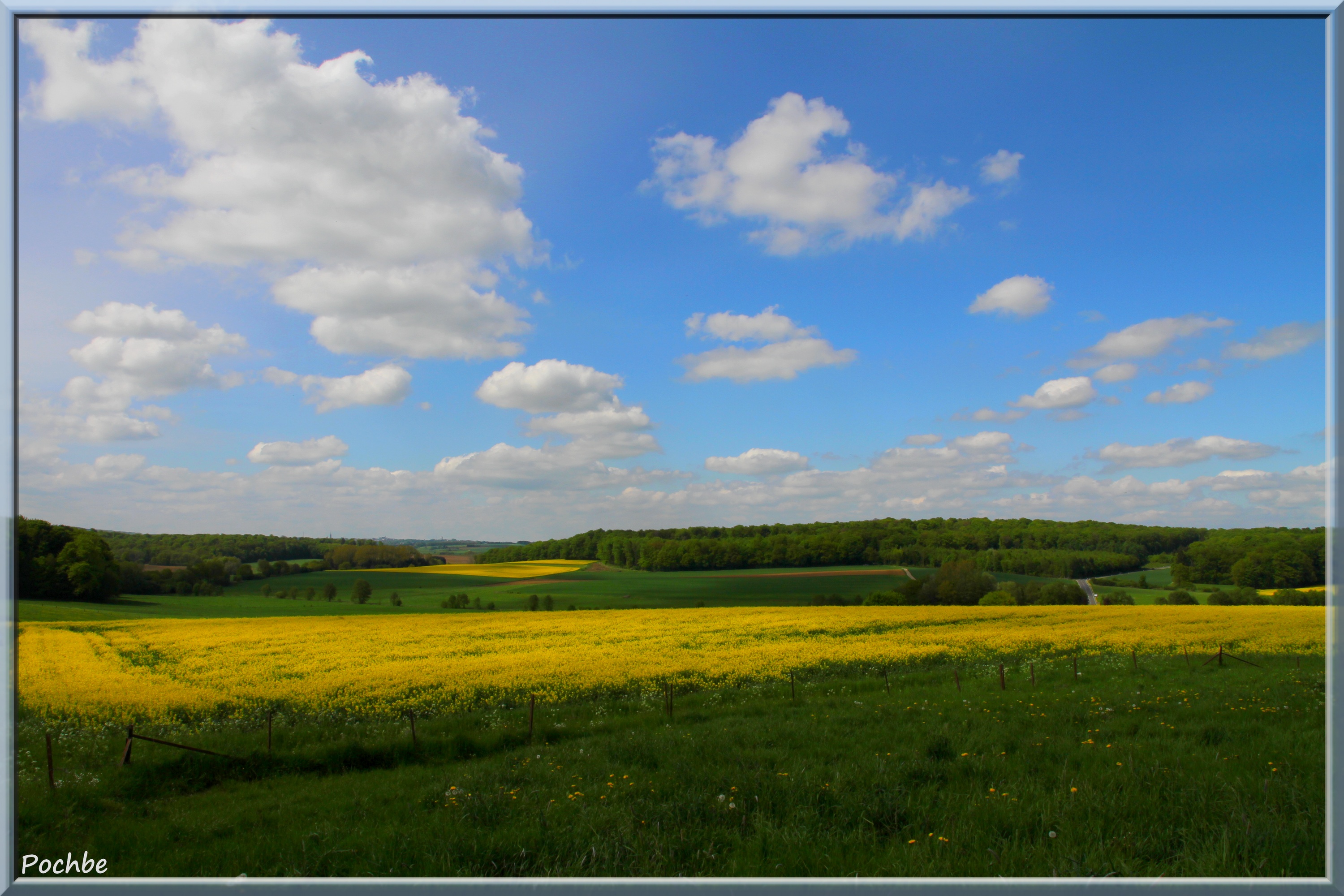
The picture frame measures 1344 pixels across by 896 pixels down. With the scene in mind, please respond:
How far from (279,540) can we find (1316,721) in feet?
47.5

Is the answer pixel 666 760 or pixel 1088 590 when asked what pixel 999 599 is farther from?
pixel 666 760

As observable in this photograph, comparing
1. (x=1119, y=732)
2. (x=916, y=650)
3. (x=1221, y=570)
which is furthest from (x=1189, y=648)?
(x=1119, y=732)

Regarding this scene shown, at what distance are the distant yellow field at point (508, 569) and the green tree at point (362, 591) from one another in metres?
0.64

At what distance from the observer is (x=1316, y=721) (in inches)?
218

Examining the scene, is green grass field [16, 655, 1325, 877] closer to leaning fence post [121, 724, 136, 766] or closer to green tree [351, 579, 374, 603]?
leaning fence post [121, 724, 136, 766]

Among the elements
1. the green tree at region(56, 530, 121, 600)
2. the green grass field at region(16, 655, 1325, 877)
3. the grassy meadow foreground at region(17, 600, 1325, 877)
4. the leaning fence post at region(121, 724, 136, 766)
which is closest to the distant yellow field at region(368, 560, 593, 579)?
the grassy meadow foreground at region(17, 600, 1325, 877)

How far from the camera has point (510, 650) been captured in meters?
12.5

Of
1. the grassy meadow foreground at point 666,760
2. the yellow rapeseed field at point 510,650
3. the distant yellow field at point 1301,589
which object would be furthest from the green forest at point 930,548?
the grassy meadow foreground at point 666,760

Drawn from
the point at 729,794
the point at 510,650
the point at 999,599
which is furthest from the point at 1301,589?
the point at 510,650

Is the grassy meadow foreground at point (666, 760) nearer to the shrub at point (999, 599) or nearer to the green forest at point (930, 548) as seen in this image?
the green forest at point (930, 548)

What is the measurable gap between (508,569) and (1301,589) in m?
24.8

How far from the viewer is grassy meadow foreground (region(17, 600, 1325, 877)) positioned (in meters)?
3.29

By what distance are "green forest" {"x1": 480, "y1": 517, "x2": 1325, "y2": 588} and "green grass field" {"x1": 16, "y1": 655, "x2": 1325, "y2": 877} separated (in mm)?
8193

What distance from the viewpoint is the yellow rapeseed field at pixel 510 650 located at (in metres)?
7.75
